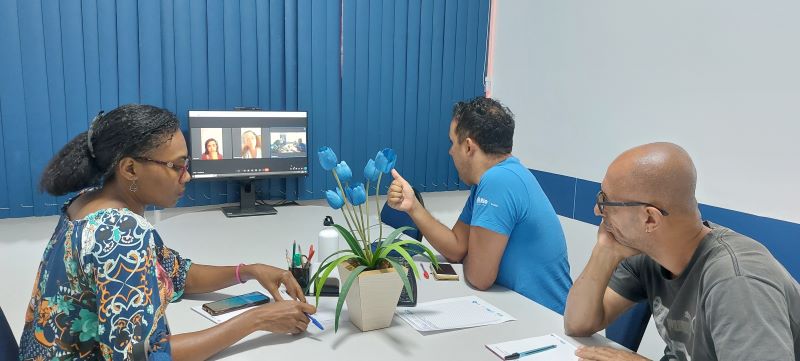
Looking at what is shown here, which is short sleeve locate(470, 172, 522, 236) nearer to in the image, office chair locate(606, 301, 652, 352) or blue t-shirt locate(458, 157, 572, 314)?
blue t-shirt locate(458, 157, 572, 314)

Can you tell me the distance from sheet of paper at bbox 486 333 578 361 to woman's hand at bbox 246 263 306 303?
582mm

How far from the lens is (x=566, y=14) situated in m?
3.31

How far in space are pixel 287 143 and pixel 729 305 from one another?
2.51 m

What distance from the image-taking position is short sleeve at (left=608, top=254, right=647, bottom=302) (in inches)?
58.2

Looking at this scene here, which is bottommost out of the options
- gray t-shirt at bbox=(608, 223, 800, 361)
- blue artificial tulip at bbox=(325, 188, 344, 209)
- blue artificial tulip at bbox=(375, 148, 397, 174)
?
gray t-shirt at bbox=(608, 223, 800, 361)

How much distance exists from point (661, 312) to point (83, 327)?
1318 mm

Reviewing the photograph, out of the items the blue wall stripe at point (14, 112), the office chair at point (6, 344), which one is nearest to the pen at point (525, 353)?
the office chair at point (6, 344)

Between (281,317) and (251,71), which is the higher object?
(251,71)

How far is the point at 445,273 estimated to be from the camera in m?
1.95

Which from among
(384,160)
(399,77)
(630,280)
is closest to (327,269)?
(384,160)

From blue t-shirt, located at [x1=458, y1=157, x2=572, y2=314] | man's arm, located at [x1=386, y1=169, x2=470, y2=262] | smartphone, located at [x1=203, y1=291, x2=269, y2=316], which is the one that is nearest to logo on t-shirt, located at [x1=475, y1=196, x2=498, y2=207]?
blue t-shirt, located at [x1=458, y1=157, x2=572, y2=314]

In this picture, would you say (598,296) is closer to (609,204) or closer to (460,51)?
(609,204)

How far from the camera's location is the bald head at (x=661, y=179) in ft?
3.92

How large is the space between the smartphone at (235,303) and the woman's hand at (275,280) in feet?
0.11
